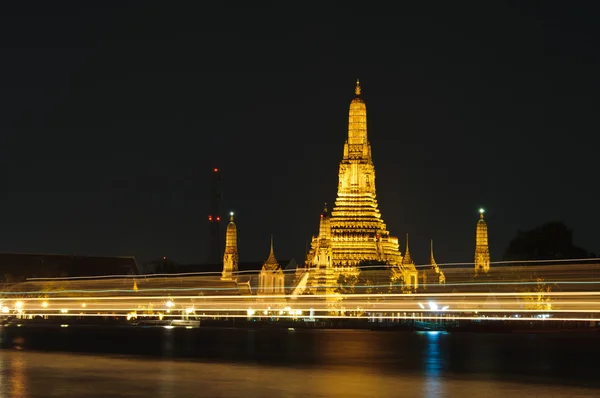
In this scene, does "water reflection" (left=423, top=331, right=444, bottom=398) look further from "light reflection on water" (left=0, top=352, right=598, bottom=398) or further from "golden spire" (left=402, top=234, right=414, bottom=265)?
"golden spire" (left=402, top=234, right=414, bottom=265)

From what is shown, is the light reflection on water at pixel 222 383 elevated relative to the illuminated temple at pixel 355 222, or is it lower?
lower

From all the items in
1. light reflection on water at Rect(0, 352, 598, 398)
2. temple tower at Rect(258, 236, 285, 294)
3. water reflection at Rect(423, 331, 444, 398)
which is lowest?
water reflection at Rect(423, 331, 444, 398)

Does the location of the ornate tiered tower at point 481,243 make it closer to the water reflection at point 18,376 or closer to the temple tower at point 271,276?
the temple tower at point 271,276

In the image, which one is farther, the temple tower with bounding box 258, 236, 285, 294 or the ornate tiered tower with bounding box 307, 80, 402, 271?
the ornate tiered tower with bounding box 307, 80, 402, 271

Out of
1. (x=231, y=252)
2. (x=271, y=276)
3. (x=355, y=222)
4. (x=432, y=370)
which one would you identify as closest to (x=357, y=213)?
(x=355, y=222)

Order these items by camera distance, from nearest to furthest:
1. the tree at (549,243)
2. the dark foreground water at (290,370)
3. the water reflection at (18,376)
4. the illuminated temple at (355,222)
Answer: the water reflection at (18,376)
the dark foreground water at (290,370)
the tree at (549,243)
the illuminated temple at (355,222)

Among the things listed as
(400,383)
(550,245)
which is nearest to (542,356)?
(400,383)

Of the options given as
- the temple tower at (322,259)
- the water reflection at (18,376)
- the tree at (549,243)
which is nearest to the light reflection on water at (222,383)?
the water reflection at (18,376)

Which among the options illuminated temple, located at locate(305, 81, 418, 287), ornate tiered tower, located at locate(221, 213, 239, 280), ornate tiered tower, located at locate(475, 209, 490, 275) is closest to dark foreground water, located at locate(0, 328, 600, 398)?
ornate tiered tower, located at locate(475, 209, 490, 275)

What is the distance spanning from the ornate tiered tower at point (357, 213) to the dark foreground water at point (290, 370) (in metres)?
59.2

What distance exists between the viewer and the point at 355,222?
104312 mm

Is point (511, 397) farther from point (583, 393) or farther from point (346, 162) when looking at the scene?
point (346, 162)

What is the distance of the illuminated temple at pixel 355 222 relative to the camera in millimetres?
101250

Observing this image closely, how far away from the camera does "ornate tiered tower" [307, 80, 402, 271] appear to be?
10219cm
